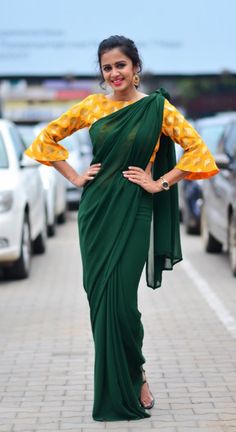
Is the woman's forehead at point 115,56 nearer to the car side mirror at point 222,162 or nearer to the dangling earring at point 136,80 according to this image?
the dangling earring at point 136,80

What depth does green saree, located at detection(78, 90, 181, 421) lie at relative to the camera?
615cm

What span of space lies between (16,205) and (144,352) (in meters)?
4.25

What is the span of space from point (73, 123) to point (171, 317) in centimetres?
384

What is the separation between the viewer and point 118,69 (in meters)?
6.24

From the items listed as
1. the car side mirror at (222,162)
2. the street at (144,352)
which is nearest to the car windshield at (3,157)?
the street at (144,352)

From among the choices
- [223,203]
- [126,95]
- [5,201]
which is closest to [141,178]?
[126,95]

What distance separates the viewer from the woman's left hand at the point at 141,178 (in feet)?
20.3

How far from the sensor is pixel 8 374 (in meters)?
7.64

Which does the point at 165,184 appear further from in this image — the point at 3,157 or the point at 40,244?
the point at 40,244

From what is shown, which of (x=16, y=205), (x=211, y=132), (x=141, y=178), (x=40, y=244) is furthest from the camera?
(x=211, y=132)

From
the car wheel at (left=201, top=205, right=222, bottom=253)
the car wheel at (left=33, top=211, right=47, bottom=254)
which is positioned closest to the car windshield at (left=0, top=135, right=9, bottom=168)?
the car wheel at (left=33, top=211, right=47, bottom=254)

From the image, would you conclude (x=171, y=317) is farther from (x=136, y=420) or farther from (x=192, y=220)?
(x=192, y=220)

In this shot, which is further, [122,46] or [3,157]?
[3,157]

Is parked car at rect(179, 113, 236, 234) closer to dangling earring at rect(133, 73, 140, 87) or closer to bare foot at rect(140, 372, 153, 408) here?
bare foot at rect(140, 372, 153, 408)
